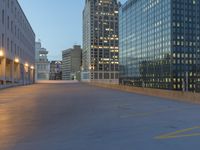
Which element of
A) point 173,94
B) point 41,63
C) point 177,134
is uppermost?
point 41,63

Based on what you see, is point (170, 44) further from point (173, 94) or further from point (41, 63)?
point (173, 94)

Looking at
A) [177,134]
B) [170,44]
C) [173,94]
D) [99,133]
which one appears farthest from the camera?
[170,44]

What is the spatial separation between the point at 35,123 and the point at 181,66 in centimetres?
13420

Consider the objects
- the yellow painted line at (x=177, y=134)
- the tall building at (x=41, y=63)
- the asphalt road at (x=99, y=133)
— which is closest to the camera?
the asphalt road at (x=99, y=133)

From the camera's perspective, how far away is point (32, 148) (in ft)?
20.0

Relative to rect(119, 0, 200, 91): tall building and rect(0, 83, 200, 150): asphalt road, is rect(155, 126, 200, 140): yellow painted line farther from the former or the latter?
rect(119, 0, 200, 91): tall building

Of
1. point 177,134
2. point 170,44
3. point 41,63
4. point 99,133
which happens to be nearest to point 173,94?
point 177,134

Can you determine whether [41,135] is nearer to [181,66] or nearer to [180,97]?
[180,97]

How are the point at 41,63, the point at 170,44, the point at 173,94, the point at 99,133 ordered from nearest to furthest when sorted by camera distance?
the point at 99,133 < the point at 173,94 < the point at 41,63 < the point at 170,44

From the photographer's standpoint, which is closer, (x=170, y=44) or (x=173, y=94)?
(x=173, y=94)

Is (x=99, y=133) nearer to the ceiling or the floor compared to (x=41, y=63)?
nearer to the floor

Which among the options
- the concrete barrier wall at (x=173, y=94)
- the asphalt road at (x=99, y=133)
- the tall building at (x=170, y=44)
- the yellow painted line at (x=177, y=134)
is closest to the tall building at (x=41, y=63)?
the tall building at (x=170, y=44)

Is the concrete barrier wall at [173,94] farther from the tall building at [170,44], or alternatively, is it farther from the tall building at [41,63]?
the tall building at [170,44]

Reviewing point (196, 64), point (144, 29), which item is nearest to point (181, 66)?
point (196, 64)
